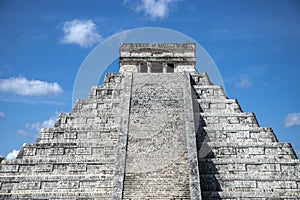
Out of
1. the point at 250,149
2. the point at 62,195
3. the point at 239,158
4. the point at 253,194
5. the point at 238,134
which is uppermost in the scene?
the point at 238,134

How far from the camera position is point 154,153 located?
11.3 m

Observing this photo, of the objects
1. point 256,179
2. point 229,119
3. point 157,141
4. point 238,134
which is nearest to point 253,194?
point 256,179

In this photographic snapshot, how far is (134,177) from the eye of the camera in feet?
33.7

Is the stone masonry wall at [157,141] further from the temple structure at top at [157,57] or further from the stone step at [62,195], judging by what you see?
the temple structure at top at [157,57]

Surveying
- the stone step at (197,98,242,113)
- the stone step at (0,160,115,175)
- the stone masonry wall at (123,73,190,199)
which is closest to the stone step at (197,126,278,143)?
the stone masonry wall at (123,73,190,199)

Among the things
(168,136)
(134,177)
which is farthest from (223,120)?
(134,177)

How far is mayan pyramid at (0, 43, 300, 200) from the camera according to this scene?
10570mm

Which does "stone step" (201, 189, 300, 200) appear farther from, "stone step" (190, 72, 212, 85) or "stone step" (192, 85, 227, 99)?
"stone step" (190, 72, 212, 85)

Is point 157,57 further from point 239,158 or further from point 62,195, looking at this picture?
point 62,195

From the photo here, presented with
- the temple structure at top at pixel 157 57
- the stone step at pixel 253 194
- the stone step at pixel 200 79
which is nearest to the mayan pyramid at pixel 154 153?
the stone step at pixel 253 194

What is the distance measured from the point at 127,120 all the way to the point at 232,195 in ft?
15.4

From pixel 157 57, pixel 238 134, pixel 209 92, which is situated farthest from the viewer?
pixel 157 57

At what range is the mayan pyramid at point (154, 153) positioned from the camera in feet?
34.7

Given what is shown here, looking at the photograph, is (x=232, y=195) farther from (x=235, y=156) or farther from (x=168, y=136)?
(x=168, y=136)
